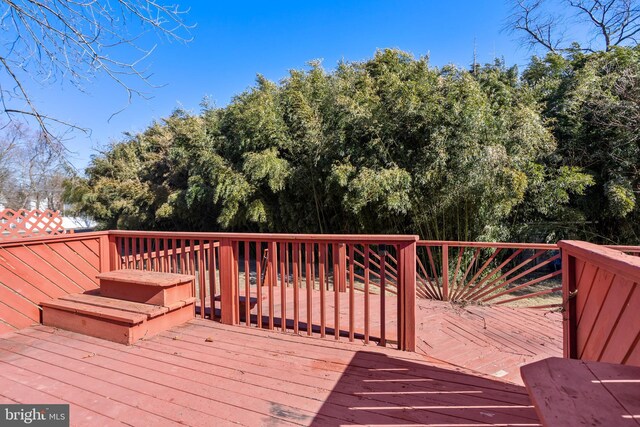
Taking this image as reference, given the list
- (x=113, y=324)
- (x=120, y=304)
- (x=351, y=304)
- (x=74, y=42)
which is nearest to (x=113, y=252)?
(x=120, y=304)

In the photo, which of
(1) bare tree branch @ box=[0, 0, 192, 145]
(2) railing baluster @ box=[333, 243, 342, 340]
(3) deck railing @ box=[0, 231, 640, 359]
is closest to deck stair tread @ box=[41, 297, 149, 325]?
(3) deck railing @ box=[0, 231, 640, 359]

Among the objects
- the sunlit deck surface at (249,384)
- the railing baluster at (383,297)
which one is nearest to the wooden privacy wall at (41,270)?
the sunlit deck surface at (249,384)

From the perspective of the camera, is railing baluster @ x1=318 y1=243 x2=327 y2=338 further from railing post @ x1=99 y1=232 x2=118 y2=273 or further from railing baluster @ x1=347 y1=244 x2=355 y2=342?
railing post @ x1=99 y1=232 x2=118 y2=273

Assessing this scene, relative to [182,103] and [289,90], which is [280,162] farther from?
[182,103]

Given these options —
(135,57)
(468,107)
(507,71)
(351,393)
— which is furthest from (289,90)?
(351,393)

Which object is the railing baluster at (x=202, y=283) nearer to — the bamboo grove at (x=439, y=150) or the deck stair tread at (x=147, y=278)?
the deck stair tread at (x=147, y=278)

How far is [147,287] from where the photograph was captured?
8.54 ft

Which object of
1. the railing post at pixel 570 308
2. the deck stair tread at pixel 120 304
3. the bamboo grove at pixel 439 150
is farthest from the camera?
the bamboo grove at pixel 439 150

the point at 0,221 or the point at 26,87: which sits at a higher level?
the point at 26,87

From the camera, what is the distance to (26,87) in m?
1.89

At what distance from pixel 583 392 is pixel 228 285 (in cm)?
237

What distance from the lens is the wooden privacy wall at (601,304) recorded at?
107cm

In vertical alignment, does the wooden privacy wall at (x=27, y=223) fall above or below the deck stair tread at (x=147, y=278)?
above

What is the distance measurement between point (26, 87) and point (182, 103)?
23.6 feet
